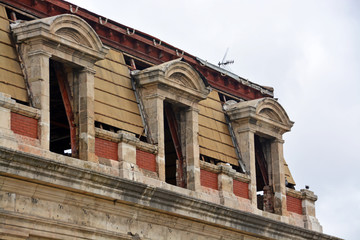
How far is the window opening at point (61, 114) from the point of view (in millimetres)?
29484

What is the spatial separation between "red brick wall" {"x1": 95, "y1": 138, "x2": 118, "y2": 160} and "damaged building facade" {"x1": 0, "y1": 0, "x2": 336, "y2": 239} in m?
0.03

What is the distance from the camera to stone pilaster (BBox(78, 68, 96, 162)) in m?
28.9

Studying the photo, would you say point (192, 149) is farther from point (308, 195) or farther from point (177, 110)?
point (308, 195)

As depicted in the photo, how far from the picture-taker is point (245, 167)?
35.1 meters

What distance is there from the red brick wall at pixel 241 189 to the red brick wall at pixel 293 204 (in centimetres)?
269

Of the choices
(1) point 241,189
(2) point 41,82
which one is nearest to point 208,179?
(1) point 241,189

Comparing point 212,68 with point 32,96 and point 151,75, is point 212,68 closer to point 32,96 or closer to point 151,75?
point 151,75

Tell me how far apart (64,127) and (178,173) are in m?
3.97

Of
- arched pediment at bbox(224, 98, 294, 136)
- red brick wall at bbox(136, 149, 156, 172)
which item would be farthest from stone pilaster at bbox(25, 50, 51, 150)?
arched pediment at bbox(224, 98, 294, 136)

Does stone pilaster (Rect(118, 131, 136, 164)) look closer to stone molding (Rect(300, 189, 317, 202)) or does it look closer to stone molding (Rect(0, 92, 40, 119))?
stone molding (Rect(0, 92, 40, 119))

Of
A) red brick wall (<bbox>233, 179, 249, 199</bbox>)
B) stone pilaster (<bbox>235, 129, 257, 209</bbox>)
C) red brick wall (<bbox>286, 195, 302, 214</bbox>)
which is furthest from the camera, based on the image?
red brick wall (<bbox>286, 195, 302, 214</bbox>)

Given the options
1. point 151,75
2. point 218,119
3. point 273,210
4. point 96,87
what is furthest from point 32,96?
point 273,210

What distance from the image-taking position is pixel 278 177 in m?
36.3

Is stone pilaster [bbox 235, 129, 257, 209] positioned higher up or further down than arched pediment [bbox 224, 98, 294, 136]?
further down
